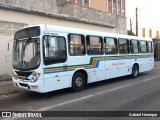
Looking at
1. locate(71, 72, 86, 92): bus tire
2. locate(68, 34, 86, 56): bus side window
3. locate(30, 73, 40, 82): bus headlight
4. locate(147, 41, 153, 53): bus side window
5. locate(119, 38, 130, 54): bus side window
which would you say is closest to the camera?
locate(30, 73, 40, 82): bus headlight

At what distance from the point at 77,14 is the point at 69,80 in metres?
→ 13.1

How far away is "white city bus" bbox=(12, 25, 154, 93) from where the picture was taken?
8555mm

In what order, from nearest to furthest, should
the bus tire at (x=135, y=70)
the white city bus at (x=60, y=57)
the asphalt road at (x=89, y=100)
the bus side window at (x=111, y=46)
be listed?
1. the asphalt road at (x=89, y=100)
2. the white city bus at (x=60, y=57)
3. the bus side window at (x=111, y=46)
4. the bus tire at (x=135, y=70)

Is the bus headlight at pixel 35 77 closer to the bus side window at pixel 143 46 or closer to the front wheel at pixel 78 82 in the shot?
the front wheel at pixel 78 82

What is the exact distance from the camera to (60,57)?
30.1ft

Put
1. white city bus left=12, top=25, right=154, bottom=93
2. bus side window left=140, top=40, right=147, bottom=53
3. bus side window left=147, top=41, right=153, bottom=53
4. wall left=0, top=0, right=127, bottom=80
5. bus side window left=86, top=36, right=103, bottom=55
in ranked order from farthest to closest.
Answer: bus side window left=147, top=41, right=153, bottom=53 → bus side window left=140, top=40, right=147, bottom=53 → wall left=0, top=0, right=127, bottom=80 → bus side window left=86, top=36, right=103, bottom=55 → white city bus left=12, top=25, right=154, bottom=93

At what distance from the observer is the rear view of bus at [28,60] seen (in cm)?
847

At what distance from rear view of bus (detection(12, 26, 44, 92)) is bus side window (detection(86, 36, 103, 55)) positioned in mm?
2796

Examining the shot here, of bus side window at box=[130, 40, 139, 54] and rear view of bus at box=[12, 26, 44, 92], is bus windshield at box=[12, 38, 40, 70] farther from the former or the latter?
bus side window at box=[130, 40, 139, 54]

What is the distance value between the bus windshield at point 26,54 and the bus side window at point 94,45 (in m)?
2.83

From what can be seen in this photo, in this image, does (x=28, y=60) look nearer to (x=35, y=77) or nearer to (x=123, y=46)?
(x=35, y=77)

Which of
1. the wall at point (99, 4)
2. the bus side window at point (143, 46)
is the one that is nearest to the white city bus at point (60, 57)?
the bus side window at point (143, 46)

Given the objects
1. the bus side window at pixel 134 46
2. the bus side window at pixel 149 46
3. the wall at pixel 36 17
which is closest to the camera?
the wall at pixel 36 17

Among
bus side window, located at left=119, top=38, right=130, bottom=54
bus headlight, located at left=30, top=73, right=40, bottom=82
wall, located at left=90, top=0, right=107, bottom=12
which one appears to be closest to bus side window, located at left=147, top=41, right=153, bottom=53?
bus side window, located at left=119, top=38, right=130, bottom=54
